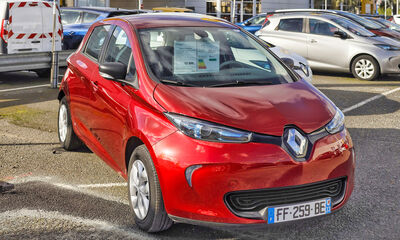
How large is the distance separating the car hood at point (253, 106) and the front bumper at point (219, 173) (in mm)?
188

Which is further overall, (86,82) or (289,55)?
(289,55)

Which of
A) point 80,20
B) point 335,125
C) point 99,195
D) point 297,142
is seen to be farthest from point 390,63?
point 297,142

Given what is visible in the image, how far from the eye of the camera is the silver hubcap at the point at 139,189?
4.11 metres

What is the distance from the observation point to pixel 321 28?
14094 millimetres

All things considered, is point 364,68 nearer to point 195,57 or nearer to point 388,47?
point 388,47

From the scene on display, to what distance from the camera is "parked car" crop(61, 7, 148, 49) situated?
14977 mm

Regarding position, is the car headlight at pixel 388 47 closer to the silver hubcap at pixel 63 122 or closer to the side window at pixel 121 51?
the silver hubcap at pixel 63 122

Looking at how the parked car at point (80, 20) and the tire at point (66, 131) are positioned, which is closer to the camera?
the tire at point (66, 131)

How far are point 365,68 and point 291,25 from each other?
225cm

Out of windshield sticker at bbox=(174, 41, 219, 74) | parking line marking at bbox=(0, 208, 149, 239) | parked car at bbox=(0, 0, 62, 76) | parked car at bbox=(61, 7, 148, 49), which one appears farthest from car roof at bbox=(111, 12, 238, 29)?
parked car at bbox=(61, 7, 148, 49)

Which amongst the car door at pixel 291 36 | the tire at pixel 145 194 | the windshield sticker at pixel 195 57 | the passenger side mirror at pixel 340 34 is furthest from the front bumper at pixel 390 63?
the tire at pixel 145 194

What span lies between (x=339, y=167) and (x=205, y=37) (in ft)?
5.95

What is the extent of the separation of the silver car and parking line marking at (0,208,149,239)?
33.8 ft

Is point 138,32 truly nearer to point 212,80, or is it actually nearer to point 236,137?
point 212,80
